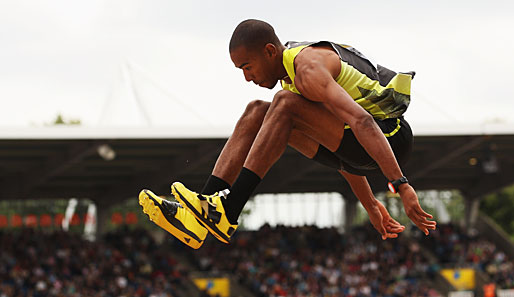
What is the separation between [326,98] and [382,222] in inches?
49.9

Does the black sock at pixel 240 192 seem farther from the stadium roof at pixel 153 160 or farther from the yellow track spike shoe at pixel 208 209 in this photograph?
the stadium roof at pixel 153 160

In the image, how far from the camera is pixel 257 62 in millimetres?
3785

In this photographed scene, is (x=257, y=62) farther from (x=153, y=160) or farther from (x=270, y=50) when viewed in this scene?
(x=153, y=160)

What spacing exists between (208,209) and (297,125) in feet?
2.14

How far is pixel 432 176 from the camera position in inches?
946

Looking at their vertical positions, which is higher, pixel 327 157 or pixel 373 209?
pixel 327 157

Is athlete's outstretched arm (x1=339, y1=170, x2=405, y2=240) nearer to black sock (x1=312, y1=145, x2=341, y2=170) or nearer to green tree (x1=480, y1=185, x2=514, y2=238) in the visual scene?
black sock (x1=312, y1=145, x2=341, y2=170)

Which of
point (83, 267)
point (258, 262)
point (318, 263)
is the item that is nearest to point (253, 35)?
point (83, 267)

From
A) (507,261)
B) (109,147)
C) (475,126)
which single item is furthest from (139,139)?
(507,261)

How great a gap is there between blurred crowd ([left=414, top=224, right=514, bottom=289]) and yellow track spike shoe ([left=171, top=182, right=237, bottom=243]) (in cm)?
1909

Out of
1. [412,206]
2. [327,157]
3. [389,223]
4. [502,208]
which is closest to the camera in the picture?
[412,206]

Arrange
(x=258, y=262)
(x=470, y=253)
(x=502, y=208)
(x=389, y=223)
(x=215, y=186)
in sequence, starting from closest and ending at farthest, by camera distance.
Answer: (x=215, y=186) → (x=389, y=223) → (x=258, y=262) → (x=470, y=253) → (x=502, y=208)

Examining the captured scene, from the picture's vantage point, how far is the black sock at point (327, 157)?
421 cm

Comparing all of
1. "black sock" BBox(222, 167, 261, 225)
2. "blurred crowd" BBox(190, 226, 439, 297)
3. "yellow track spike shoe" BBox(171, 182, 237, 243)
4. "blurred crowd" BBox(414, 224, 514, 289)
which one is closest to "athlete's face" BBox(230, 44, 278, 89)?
"black sock" BBox(222, 167, 261, 225)
